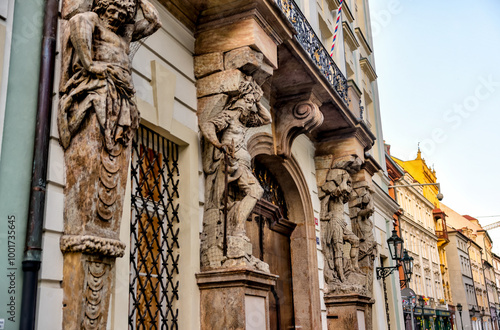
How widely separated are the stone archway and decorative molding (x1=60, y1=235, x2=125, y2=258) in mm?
4842

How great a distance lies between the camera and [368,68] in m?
18.7

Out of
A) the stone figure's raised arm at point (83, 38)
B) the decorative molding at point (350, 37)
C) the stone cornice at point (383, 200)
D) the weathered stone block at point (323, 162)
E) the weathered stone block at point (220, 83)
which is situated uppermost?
the decorative molding at point (350, 37)

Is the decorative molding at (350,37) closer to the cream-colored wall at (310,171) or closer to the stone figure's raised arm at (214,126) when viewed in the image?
the cream-colored wall at (310,171)

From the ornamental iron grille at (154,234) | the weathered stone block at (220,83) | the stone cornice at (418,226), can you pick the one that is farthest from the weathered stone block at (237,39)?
the stone cornice at (418,226)

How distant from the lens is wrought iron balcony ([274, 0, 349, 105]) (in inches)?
357

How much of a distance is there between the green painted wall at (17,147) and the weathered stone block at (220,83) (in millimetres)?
2518

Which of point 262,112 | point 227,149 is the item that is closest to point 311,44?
point 262,112

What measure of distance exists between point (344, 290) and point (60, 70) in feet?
23.6

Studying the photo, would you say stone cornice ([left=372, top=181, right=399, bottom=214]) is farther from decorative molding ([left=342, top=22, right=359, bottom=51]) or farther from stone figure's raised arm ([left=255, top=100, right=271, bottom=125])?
stone figure's raised arm ([left=255, top=100, right=271, bottom=125])

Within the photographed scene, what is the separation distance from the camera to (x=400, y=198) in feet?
127

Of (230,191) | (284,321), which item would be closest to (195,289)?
(230,191)

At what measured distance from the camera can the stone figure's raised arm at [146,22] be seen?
5305mm

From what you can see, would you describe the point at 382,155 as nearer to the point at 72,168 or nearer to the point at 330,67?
the point at 330,67

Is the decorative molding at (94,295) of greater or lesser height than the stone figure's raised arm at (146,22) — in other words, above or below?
below
